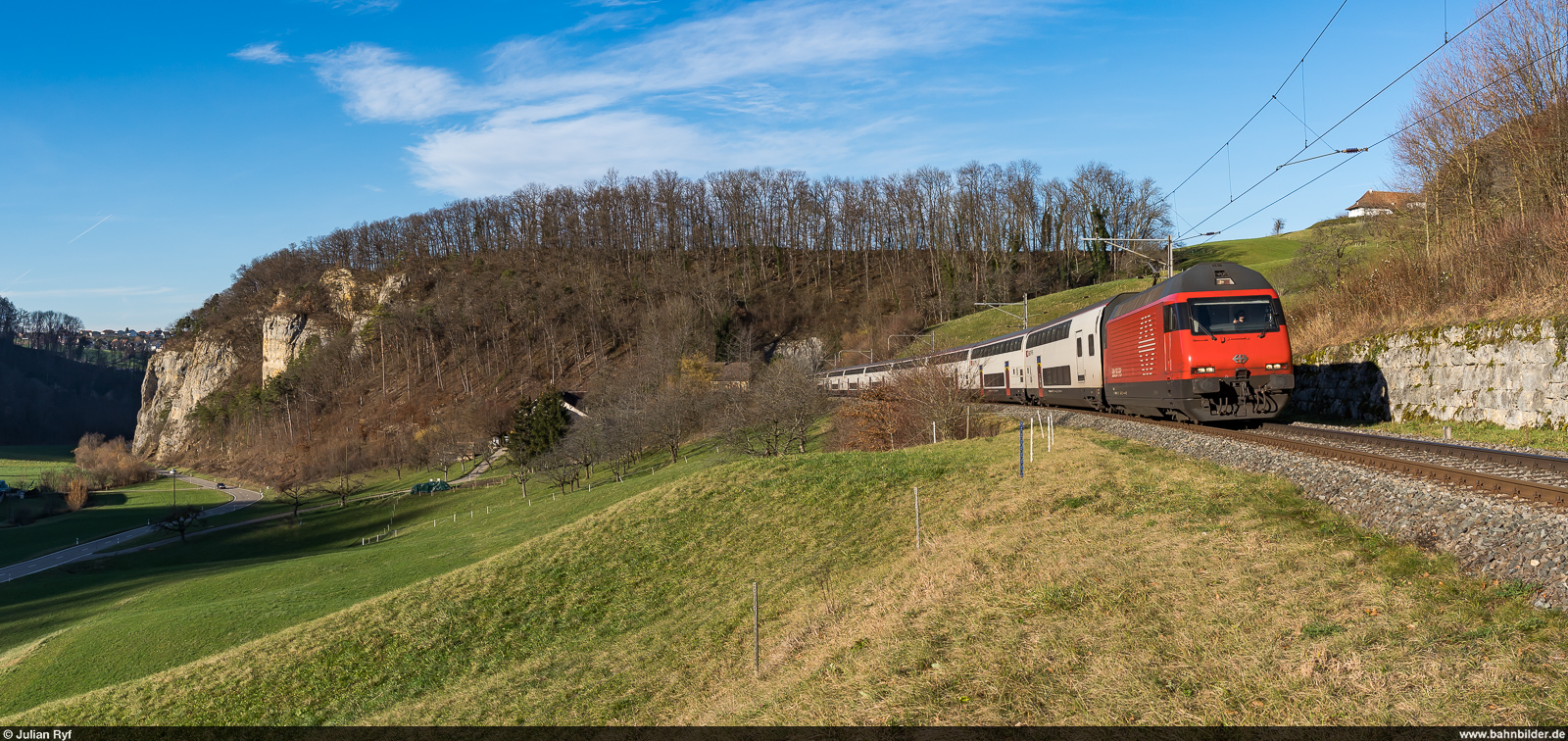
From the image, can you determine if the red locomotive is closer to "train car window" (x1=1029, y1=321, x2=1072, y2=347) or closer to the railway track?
the railway track

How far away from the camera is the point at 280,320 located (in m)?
148

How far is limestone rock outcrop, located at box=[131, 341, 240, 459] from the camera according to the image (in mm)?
150875

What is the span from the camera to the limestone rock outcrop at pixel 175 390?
150875mm

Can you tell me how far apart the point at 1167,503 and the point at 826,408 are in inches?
1762

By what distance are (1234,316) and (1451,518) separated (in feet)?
36.4

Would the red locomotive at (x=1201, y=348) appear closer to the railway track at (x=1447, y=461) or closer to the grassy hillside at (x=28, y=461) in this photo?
the railway track at (x=1447, y=461)

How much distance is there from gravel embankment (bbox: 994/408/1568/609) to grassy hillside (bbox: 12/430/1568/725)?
1.09 ft

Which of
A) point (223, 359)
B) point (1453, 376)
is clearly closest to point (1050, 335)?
point (1453, 376)

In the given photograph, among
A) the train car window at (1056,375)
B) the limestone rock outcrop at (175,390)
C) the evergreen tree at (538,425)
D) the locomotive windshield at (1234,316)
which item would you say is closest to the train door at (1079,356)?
the train car window at (1056,375)

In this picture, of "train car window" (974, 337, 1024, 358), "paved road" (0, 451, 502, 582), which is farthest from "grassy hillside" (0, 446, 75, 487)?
"train car window" (974, 337, 1024, 358)

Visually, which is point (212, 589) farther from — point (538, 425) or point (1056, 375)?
point (538, 425)

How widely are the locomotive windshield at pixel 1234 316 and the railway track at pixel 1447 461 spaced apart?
2771mm

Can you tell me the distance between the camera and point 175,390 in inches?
Result: 6137

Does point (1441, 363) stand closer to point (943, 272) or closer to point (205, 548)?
point (205, 548)
